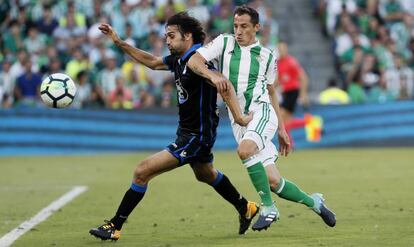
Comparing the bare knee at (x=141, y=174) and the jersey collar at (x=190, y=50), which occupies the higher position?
the jersey collar at (x=190, y=50)

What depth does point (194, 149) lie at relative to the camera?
9.29 meters

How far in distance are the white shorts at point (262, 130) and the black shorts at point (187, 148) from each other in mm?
355

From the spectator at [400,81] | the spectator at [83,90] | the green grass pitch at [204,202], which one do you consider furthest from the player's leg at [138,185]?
the spectator at [400,81]

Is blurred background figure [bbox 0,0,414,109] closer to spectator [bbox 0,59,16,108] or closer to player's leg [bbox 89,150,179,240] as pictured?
spectator [bbox 0,59,16,108]

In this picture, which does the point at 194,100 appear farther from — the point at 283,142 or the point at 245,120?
the point at 283,142

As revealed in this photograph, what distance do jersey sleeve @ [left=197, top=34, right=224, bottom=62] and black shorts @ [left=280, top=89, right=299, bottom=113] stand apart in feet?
35.1

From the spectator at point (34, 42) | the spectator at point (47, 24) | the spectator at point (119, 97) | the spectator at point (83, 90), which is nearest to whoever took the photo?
the spectator at point (83, 90)

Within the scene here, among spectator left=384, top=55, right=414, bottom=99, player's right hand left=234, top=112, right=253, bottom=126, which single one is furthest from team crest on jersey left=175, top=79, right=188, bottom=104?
spectator left=384, top=55, right=414, bottom=99

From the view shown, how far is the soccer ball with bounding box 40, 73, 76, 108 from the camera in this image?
9789mm

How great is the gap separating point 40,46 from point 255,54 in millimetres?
15717

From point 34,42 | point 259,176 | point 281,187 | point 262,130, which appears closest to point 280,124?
point 262,130

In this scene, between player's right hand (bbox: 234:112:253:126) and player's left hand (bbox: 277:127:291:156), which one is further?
player's left hand (bbox: 277:127:291:156)

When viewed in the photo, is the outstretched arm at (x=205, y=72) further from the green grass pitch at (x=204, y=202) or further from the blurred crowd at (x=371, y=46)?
the blurred crowd at (x=371, y=46)

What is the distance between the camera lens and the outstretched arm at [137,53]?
31.3 ft
